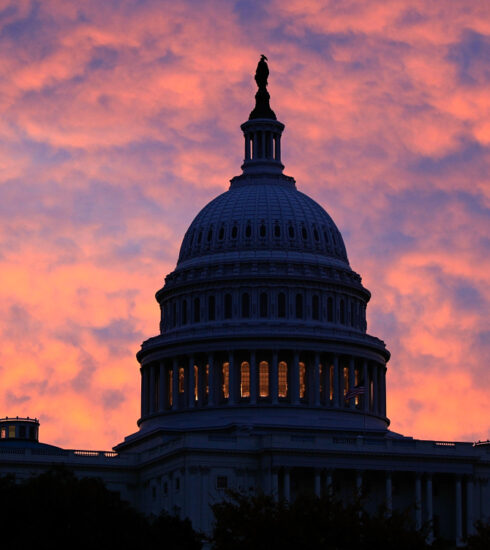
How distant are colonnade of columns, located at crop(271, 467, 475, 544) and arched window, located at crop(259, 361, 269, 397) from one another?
65.3 ft

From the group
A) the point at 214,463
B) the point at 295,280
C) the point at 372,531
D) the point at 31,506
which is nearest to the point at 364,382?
the point at 295,280

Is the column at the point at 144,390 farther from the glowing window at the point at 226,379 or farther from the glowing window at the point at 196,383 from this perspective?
the glowing window at the point at 226,379

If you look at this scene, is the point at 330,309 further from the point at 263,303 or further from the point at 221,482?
the point at 221,482

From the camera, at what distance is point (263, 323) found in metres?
184

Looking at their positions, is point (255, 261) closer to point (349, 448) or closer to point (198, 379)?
point (198, 379)

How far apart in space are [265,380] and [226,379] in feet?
13.3

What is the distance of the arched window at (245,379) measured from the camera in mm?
182875

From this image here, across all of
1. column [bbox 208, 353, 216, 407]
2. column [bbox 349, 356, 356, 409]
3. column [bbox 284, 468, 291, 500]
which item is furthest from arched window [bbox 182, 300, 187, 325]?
column [bbox 284, 468, 291, 500]

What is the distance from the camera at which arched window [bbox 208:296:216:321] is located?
18800 centimetres

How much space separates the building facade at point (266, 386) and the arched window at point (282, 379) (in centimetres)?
14

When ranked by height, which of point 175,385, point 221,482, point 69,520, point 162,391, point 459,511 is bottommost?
point 69,520

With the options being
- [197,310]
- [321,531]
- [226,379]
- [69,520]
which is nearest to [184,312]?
[197,310]

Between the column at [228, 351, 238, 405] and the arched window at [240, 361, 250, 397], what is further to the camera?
the arched window at [240, 361, 250, 397]

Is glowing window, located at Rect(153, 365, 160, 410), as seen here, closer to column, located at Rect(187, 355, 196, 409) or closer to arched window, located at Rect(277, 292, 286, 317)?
column, located at Rect(187, 355, 196, 409)
